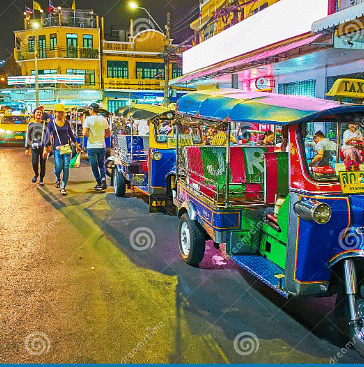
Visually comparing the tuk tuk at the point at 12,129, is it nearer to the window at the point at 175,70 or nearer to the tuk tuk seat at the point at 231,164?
the tuk tuk seat at the point at 231,164

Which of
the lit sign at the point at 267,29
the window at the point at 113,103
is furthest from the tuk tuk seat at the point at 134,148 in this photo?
the window at the point at 113,103

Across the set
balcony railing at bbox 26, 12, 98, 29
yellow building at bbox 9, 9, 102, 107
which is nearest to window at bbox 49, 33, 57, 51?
yellow building at bbox 9, 9, 102, 107

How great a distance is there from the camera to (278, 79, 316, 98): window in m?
13.7

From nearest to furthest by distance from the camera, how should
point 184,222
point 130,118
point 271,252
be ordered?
point 271,252
point 184,222
point 130,118

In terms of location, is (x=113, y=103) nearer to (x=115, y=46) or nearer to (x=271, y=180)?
(x=115, y=46)

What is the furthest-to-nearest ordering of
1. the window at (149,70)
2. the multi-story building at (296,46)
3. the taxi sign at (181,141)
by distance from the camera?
the window at (149,70) < the multi-story building at (296,46) < the taxi sign at (181,141)

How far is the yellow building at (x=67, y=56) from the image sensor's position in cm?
4028

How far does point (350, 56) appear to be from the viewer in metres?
11.3

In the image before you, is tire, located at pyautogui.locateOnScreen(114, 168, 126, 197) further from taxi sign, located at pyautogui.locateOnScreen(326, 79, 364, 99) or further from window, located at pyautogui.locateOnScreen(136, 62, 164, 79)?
window, located at pyautogui.locateOnScreen(136, 62, 164, 79)

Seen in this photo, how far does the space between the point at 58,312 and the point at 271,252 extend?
2.30 m

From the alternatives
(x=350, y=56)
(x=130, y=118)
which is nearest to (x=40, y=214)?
(x=130, y=118)

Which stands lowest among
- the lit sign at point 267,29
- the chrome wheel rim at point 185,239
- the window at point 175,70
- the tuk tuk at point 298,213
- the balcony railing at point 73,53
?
the chrome wheel rim at point 185,239

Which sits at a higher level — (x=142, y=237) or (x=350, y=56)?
(x=350, y=56)

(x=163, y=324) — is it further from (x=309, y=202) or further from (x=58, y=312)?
(x=309, y=202)
